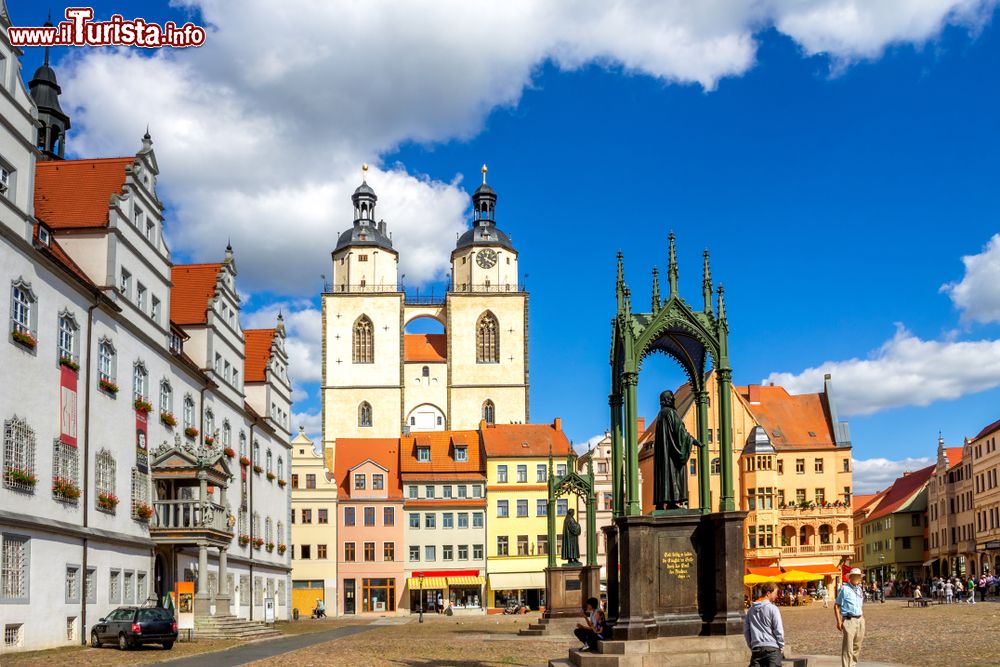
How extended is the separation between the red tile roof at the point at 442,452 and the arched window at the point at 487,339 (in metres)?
16.6

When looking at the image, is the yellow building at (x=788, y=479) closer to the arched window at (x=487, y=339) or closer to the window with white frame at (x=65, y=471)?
the arched window at (x=487, y=339)

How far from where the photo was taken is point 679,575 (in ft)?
66.0

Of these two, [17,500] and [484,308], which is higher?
[484,308]

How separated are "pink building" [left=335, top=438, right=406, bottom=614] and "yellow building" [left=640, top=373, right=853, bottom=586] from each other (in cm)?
1806

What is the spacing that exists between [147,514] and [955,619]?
28.4m

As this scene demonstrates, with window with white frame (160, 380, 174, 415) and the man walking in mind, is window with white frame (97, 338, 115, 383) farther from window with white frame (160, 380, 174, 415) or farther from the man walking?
the man walking

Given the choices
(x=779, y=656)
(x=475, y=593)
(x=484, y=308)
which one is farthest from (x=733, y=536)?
(x=484, y=308)

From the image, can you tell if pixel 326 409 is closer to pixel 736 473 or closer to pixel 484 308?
pixel 484 308

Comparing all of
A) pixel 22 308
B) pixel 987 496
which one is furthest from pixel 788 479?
pixel 22 308

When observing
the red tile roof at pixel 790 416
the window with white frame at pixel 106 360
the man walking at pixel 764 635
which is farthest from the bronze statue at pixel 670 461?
the red tile roof at pixel 790 416

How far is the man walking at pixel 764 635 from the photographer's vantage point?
1484 centimetres

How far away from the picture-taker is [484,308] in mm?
107875

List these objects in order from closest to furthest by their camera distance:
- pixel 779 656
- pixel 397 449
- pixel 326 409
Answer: pixel 779 656
pixel 397 449
pixel 326 409

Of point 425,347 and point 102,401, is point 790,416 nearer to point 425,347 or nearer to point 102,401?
point 425,347
